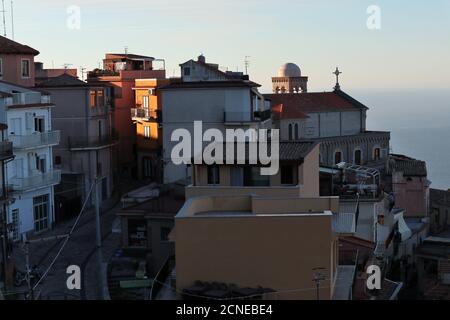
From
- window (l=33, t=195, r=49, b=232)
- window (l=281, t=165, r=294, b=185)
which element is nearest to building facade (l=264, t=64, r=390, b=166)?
window (l=33, t=195, r=49, b=232)

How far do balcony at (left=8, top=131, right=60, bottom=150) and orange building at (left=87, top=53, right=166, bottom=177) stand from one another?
760 cm

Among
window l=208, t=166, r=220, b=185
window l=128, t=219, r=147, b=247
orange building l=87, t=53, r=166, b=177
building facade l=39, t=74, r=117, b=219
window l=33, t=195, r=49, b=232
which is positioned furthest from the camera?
orange building l=87, t=53, r=166, b=177

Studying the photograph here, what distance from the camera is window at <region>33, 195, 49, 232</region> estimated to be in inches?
1026

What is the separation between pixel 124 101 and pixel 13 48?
795 centimetres

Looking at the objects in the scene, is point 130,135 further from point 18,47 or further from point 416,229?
point 416,229

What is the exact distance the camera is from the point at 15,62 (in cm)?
3053

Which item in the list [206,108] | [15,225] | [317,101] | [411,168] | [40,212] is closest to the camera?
[15,225]

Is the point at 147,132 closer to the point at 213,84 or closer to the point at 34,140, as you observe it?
the point at 213,84

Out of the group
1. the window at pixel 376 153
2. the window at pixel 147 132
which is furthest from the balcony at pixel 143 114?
the window at pixel 376 153

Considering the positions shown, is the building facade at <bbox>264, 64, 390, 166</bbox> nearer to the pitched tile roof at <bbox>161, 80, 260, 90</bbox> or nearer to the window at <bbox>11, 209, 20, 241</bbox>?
the pitched tile roof at <bbox>161, 80, 260, 90</bbox>

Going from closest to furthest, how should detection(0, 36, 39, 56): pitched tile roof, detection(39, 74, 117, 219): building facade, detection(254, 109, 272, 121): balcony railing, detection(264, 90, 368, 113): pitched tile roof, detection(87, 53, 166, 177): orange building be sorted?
1. detection(0, 36, 39, 56): pitched tile roof
2. detection(39, 74, 117, 219): building facade
3. detection(254, 109, 272, 121): balcony railing
4. detection(87, 53, 166, 177): orange building
5. detection(264, 90, 368, 113): pitched tile roof

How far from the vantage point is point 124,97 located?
37.5 meters

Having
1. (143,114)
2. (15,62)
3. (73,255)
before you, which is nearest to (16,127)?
(73,255)
